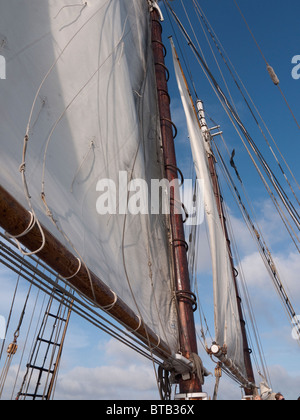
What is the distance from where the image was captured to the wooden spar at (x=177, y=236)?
161 inches

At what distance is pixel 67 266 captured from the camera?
2.36m

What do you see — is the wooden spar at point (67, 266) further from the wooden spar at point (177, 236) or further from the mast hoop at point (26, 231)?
the wooden spar at point (177, 236)

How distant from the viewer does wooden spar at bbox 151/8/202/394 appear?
13.4ft

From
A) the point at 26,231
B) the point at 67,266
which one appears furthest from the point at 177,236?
the point at 26,231

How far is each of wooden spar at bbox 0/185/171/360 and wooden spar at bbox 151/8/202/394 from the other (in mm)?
768

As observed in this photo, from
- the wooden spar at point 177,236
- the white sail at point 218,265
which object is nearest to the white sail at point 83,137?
the wooden spar at point 177,236

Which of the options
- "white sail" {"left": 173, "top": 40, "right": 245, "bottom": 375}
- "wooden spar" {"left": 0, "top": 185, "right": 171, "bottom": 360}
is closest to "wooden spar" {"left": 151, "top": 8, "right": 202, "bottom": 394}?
"wooden spar" {"left": 0, "top": 185, "right": 171, "bottom": 360}

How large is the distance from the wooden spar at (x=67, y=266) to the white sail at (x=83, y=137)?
0.16 metres

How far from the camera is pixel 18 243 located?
1935mm

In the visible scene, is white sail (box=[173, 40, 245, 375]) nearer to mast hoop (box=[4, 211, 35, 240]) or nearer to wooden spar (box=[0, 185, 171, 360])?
wooden spar (box=[0, 185, 171, 360])

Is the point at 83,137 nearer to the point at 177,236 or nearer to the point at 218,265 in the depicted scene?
the point at 177,236

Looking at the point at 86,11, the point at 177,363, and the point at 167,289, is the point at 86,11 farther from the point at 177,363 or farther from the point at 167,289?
the point at 177,363
